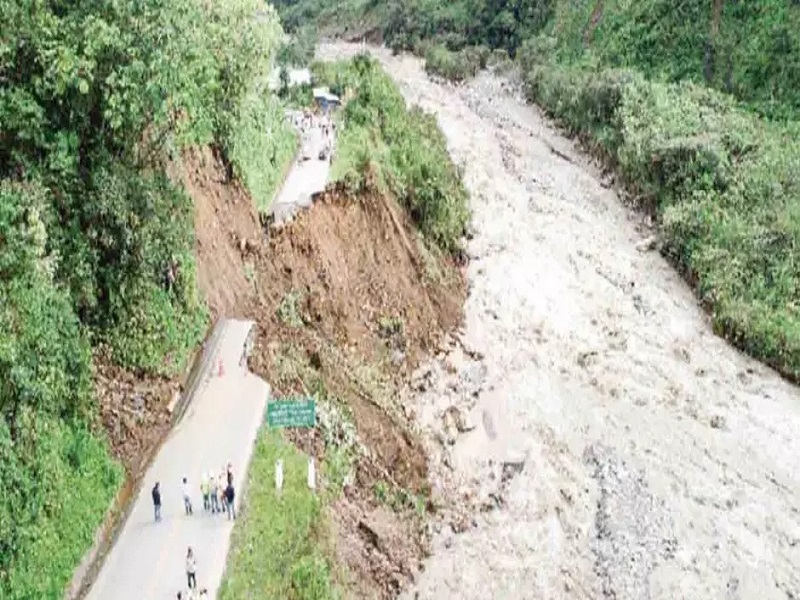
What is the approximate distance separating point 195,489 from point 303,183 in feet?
77.2

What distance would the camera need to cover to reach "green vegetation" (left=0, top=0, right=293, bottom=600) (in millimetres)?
23000

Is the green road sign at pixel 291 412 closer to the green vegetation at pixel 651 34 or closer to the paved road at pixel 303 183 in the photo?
the paved road at pixel 303 183

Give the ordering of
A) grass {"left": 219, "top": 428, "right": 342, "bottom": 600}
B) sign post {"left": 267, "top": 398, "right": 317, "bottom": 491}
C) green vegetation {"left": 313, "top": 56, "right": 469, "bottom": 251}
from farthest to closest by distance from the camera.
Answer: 1. green vegetation {"left": 313, "top": 56, "right": 469, "bottom": 251}
2. sign post {"left": 267, "top": 398, "right": 317, "bottom": 491}
3. grass {"left": 219, "top": 428, "right": 342, "bottom": 600}

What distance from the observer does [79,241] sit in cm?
2748

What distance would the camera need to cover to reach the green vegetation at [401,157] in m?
52.0

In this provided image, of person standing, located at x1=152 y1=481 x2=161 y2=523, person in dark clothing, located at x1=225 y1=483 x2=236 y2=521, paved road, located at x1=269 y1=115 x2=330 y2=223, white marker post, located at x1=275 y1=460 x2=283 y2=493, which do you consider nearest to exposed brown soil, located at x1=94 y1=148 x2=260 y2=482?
person standing, located at x1=152 y1=481 x2=161 y2=523

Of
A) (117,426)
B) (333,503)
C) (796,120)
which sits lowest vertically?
(333,503)

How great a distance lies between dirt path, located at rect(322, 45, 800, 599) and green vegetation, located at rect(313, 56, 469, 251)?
3284 mm

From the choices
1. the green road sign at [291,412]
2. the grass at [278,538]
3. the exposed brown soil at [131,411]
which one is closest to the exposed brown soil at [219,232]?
the exposed brown soil at [131,411]

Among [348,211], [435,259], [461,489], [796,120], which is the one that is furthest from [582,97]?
[461,489]

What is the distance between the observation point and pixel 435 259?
2013 inches

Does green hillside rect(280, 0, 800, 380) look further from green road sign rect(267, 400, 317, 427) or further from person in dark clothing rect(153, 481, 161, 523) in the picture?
person in dark clothing rect(153, 481, 161, 523)

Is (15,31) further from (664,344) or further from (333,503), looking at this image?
(664,344)

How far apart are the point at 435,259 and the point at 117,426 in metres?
26.3
